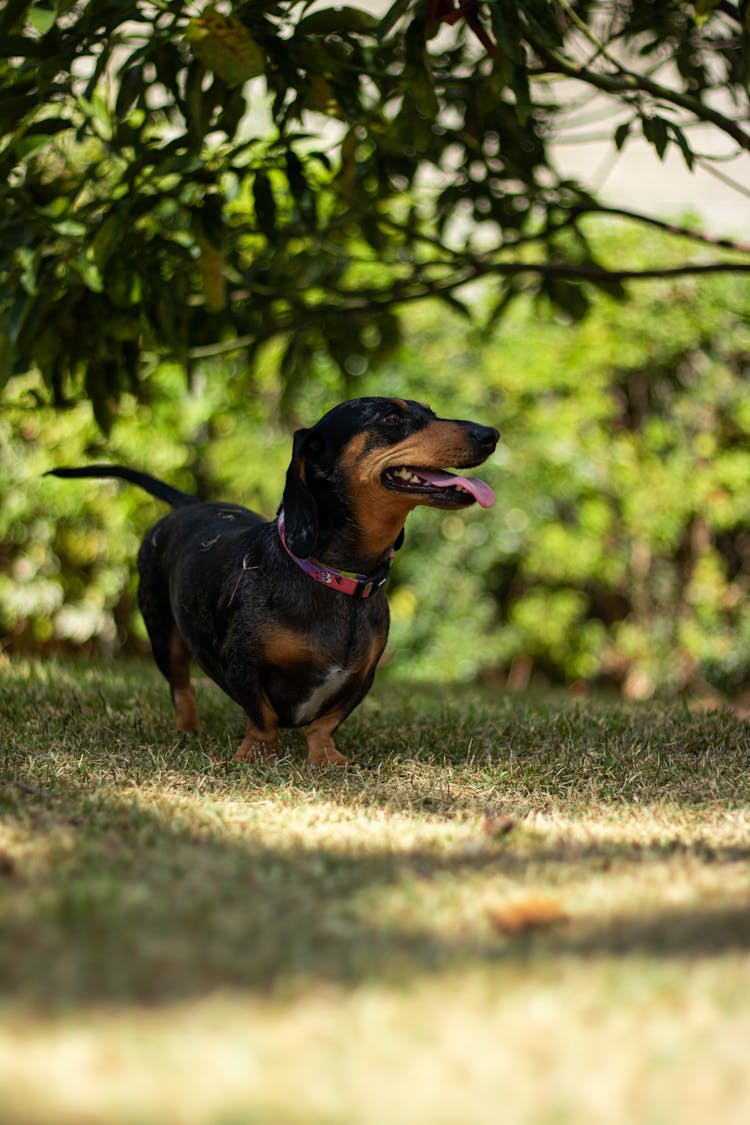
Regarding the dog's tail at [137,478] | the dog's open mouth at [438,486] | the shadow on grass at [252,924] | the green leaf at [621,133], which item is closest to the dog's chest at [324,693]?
the dog's open mouth at [438,486]

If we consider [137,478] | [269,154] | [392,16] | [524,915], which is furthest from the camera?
[269,154]

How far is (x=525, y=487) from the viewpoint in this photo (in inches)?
299

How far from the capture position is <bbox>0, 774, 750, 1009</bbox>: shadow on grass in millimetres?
1602

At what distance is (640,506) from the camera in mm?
7684

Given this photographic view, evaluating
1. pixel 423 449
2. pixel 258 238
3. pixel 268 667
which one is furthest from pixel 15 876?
pixel 258 238

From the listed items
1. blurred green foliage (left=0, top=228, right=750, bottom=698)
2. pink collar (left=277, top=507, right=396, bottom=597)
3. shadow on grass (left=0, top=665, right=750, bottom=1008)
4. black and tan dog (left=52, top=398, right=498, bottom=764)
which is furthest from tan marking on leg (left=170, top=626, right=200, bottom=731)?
blurred green foliage (left=0, top=228, right=750, bottom=698)

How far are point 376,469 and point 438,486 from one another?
17cm

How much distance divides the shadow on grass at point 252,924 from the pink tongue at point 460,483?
3.78 ft

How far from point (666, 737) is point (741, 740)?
0.24 metres

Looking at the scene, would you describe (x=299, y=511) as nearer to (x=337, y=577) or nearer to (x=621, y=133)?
(x=337, y=577)

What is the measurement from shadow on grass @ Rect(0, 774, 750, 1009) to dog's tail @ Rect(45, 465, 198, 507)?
226cm

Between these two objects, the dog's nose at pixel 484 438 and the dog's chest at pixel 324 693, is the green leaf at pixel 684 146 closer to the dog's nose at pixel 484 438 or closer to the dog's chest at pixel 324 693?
the dog's nose at pixel 484 438

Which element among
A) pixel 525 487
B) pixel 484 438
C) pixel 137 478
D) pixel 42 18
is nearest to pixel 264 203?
pixel 137 478

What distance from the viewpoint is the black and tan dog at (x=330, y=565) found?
3.37 metres
